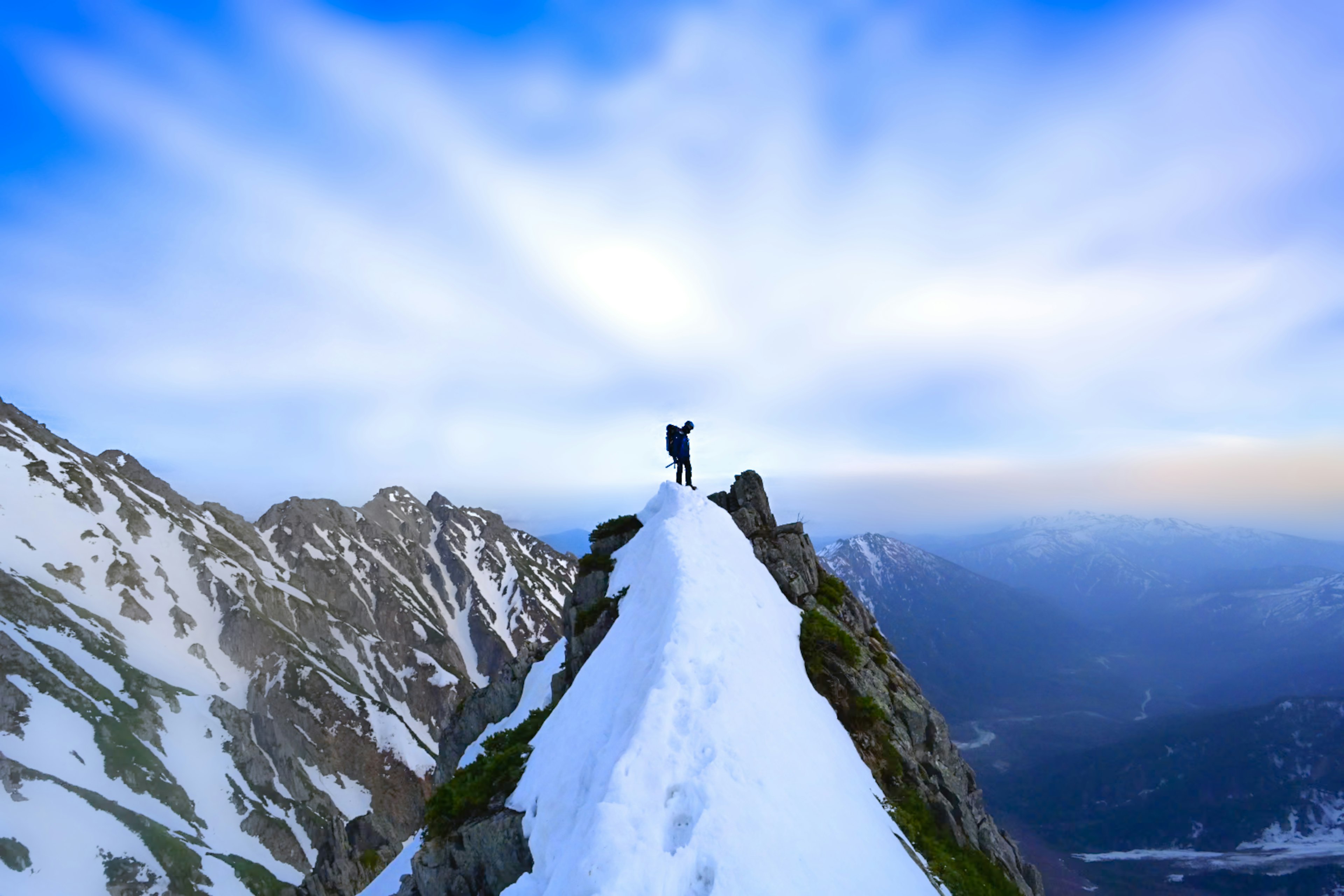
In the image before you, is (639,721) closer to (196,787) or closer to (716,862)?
(716,862)

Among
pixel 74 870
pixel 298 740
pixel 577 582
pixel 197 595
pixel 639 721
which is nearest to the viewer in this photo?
pixel 639 721

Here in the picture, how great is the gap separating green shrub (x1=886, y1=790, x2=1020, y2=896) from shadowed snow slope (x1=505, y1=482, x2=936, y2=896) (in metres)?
1.21

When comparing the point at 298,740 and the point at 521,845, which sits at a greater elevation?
the point at 521,845

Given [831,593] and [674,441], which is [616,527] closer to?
[674,441]

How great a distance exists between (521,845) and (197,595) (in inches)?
6232

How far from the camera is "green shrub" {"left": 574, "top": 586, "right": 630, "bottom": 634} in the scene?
22438 mm

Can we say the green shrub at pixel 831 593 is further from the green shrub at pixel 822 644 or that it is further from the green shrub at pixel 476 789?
the green shrub at pixel 476 789

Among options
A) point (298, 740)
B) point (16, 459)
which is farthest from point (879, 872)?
point (16, 459)

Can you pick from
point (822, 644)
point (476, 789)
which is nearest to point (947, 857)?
point (822, 644)

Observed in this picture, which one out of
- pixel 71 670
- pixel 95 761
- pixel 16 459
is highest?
pixel 16 459

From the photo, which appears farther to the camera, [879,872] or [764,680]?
[764,680]

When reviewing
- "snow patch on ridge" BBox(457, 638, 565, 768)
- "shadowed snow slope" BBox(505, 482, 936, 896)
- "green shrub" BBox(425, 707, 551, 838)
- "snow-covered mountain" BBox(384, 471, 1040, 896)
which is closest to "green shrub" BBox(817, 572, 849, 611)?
"snow-covered mountain" BBox(384, 471, 1040, 896)

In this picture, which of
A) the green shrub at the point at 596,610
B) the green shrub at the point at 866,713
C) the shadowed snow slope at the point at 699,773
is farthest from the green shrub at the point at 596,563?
the green shrub at the point at 866,713

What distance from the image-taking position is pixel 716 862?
906 centimetres
